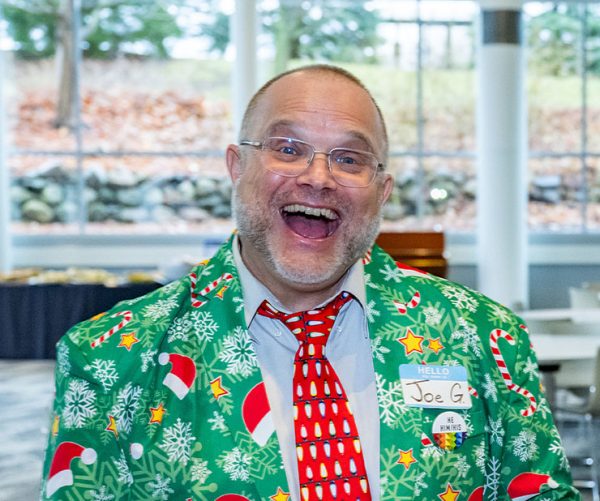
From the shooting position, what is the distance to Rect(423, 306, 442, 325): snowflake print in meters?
2.07

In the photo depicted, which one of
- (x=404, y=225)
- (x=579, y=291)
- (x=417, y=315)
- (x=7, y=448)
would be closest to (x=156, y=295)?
(x=417, y=315)

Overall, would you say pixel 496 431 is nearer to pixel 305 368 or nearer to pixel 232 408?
pixel 305 368

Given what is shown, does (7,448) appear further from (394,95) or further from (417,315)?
(394,95)

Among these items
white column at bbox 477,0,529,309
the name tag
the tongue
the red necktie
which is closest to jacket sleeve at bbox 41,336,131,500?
the red necktie

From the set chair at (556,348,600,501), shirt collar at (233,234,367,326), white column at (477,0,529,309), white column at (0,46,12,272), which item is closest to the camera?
shirt collar at (233,234,367,326)

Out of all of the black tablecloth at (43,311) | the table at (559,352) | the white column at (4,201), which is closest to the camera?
the table at (559,352)

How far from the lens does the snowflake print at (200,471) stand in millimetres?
1842

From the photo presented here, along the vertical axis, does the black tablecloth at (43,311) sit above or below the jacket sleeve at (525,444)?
below

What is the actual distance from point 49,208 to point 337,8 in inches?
173

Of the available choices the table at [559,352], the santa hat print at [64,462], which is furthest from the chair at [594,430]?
the santa hat print at [64,462]

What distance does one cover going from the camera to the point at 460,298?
2.10 metres

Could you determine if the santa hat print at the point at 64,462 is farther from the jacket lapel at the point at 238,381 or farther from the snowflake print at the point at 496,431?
the snowflake print at the point at 496,431

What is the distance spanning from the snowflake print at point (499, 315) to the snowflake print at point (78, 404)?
795 millimetres

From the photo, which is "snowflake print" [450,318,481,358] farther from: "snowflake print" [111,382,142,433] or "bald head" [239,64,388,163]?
"snowflake print" [111,382,142,433]
